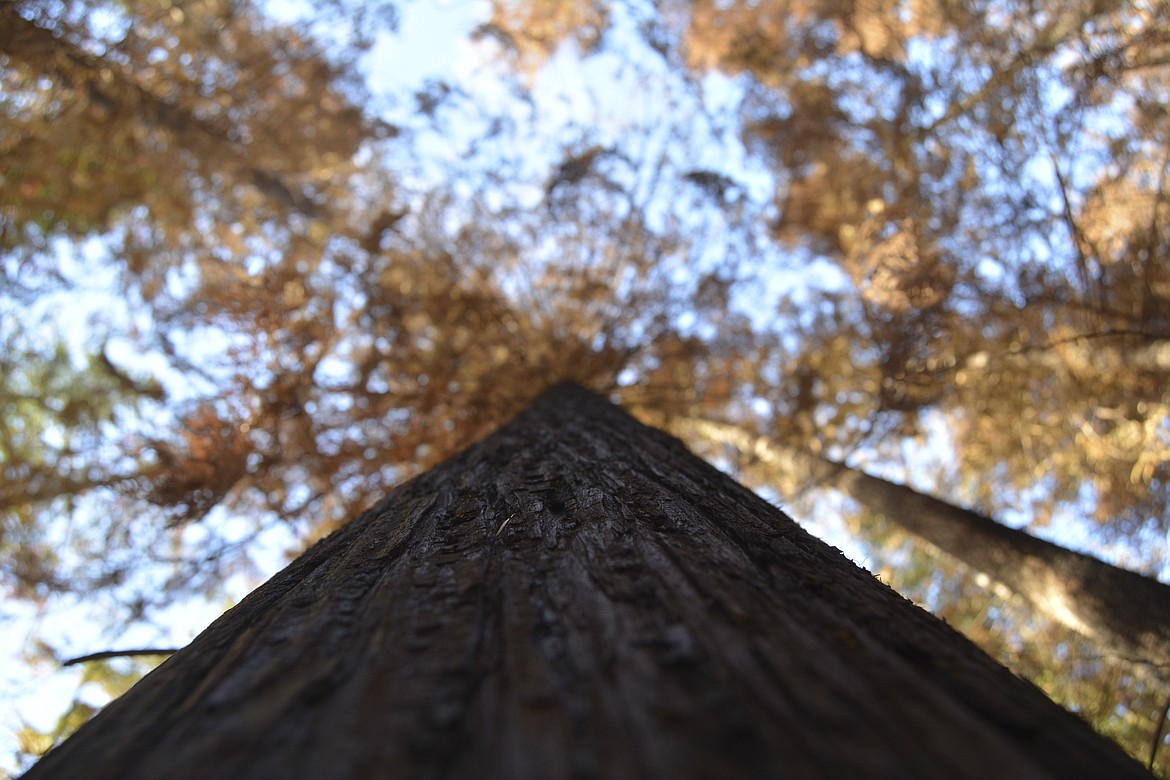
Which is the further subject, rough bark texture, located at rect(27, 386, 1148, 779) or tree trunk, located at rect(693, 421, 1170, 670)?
tree trunk, located at rect(693, 421, 1170, 670)

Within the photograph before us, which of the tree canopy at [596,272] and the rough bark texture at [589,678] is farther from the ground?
the tree canopy at [596,272]

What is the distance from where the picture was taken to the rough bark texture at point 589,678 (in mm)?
779

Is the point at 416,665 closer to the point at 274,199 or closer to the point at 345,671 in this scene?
the point at 345,671

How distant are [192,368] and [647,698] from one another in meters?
5.10

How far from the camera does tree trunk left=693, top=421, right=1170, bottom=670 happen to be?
357 cm

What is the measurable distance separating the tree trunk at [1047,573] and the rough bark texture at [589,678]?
336 cm

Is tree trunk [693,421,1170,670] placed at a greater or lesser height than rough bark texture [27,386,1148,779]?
greater

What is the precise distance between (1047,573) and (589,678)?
14.5 feet

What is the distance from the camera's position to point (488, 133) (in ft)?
20.8

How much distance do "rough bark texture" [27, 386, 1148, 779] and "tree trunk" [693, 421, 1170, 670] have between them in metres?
3.36

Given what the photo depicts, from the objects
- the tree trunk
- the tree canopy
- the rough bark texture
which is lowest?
the rough bark texture

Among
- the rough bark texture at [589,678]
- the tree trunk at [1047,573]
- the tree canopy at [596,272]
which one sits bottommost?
the rough bark texture at [589,678]

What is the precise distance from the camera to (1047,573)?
13.5ft

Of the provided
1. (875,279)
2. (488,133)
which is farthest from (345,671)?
(488,133)
